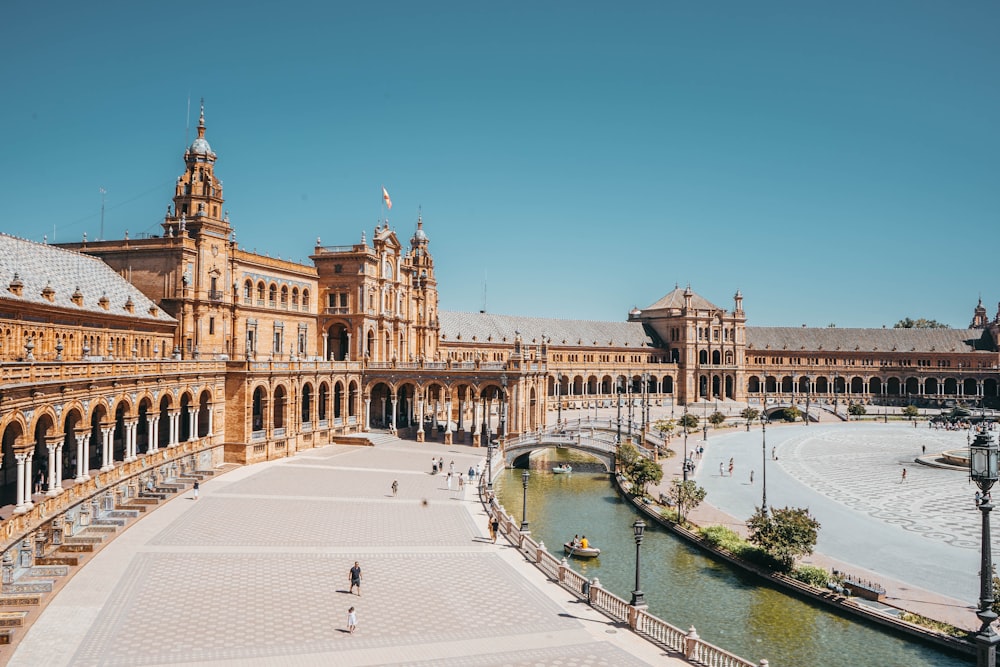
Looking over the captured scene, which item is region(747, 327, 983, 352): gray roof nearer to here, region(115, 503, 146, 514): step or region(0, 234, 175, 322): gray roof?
region(0, 234, 175, 322): gray roof

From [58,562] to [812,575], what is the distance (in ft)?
104

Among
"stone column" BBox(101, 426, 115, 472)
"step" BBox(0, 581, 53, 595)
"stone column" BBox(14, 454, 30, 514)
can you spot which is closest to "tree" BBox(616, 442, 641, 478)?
"stone column" BBox(101, 426, 115, 472)

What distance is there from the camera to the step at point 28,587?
26.4 metres

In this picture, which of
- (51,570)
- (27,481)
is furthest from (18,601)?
(27,481)

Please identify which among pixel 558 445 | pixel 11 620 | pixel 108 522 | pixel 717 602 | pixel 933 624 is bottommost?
pixel 717 602

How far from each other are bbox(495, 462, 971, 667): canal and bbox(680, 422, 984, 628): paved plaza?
3.40 meters

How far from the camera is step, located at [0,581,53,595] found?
26392 millimetres

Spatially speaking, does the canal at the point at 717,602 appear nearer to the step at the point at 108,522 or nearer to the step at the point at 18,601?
the step at the point at 108,522

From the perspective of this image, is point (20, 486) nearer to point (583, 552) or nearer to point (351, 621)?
point (351, 621)

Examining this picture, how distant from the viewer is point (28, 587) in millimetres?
26656

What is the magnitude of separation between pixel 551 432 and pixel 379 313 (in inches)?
920

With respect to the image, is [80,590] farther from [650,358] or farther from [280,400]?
[650,358]

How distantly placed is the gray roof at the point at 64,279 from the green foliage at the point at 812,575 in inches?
1596

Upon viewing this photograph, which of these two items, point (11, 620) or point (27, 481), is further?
point (27, 481)
